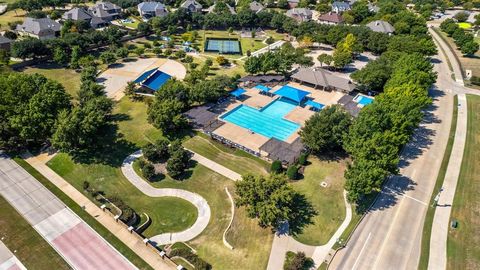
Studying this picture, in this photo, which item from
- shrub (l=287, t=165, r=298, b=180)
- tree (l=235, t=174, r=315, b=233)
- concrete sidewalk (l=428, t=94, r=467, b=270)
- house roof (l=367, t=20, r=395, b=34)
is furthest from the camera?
house roof (l=367, t=20, r=395, b=34)

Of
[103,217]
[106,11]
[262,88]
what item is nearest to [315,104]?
[262,88]

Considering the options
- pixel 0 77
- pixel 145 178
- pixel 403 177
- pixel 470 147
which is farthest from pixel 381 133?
pixel 0 77

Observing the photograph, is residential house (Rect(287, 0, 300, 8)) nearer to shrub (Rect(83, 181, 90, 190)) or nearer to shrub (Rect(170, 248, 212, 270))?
shrub (Rect(83, 181, 90, 190))

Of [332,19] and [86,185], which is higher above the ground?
[332,19]

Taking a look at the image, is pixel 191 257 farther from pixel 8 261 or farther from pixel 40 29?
pixel 40 29

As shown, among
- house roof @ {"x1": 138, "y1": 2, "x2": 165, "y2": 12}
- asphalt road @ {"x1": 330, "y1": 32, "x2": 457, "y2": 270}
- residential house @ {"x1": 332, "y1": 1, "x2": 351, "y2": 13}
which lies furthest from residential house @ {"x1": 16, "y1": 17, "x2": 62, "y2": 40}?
residential house @ {"x1": 332, "y1": 1, "x2": 351, "y2": 13}

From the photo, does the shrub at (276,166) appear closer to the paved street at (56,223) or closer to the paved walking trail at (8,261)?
the paved street at (56,223)

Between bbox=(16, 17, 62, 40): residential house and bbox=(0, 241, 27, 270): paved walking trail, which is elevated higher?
bbox=(16, 17, 62, 40): residential house

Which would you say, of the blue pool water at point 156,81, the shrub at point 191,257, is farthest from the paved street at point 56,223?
the blue pool water at point 156,81
